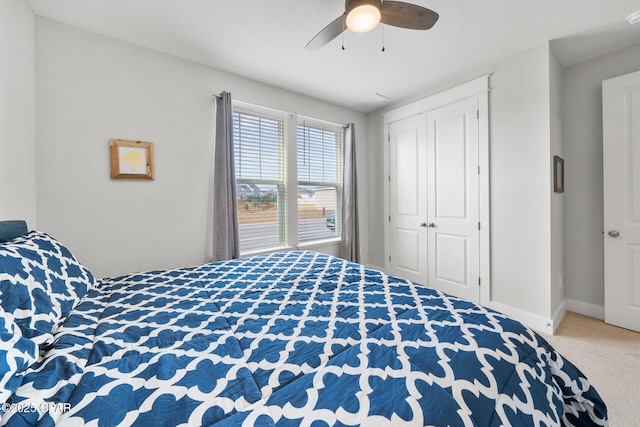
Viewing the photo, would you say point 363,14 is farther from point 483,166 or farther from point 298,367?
point 483,166

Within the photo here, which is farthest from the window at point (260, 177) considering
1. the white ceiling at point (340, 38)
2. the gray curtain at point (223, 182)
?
the white ceiling at point (340, 38)

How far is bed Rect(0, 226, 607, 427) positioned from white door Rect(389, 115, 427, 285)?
2281mm

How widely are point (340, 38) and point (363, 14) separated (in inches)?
32.0

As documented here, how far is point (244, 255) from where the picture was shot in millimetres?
3072

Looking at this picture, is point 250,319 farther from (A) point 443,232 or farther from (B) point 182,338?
(A) point 443,232

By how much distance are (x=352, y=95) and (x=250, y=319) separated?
3.22 m

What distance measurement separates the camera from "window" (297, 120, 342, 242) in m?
3.58

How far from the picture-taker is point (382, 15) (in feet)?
5.35

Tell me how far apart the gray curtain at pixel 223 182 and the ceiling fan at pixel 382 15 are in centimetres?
149

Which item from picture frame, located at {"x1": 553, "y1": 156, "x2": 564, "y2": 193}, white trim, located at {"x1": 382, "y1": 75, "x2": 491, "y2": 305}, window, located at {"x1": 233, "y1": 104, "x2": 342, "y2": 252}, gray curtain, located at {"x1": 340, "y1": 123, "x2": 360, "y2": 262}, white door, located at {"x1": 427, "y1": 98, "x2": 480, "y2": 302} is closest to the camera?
picture frame, located at {"x1": 553, "y1": 156, "x2": 564, "y2": 193}

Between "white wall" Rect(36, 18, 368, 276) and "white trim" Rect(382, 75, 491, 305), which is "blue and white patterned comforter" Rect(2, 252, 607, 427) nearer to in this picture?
"white wall" Rect(36, 18, 368, 276)

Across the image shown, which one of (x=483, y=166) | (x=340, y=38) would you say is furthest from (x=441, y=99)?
(x=340, y=38)

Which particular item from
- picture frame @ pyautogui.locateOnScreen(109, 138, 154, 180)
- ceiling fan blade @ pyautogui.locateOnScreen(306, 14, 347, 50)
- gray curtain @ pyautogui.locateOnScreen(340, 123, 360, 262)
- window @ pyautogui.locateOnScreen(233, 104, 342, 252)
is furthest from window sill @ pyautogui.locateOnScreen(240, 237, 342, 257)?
ceiling fan blade @ pyautogui.locateOnScreen(306, 14, 347, 50)

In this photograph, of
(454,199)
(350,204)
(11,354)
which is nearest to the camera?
(11,354)
